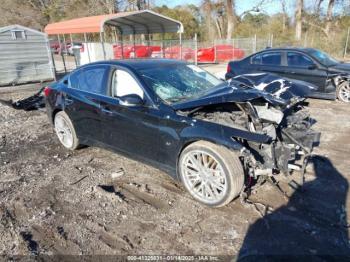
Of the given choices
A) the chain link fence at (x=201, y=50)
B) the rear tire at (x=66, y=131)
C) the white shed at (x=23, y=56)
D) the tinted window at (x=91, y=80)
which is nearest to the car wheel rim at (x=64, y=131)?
the rear tire at (x=66, y=131)

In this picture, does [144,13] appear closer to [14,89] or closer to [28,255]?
[14,89]

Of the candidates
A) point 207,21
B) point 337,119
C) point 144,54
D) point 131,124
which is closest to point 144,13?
point 144,54

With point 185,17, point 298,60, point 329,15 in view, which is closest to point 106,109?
point 298,60

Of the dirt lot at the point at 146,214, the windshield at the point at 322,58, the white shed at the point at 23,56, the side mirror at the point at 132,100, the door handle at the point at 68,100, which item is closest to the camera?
the dirt lot at the point at 146,214

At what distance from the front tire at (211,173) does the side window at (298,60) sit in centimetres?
636

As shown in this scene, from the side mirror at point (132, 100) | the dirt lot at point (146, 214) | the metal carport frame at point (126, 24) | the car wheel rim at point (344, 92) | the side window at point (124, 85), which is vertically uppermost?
the metal carport frame at point (126, 24)

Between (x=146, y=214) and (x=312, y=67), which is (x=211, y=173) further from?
(x=312, y=67)

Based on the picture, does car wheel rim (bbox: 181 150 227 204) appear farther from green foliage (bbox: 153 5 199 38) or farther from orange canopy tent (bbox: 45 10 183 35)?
green foliage (bbox: 153 5 199 38)

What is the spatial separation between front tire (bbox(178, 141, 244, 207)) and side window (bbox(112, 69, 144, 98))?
1055 millimetres

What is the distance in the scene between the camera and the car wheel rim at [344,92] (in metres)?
8.12

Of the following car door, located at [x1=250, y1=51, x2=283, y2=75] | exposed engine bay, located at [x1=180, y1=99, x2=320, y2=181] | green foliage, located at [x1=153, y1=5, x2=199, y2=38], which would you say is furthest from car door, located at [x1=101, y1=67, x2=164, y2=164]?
green foliage, located at [x1=153, y1=5, x2=199, y2=38]

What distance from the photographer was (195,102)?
138 inches

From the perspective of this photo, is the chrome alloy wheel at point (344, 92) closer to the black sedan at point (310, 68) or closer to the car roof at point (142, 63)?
the black sedan at point (310, 68)

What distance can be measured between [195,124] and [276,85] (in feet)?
4.28
